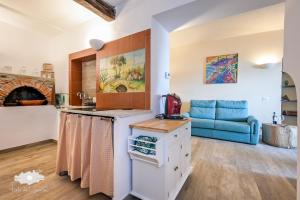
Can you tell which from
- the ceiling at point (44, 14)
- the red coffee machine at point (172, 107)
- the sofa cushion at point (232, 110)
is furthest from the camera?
the sofa cushion at point (232, 110)

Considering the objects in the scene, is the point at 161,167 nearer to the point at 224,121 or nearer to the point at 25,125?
the point at 224,121

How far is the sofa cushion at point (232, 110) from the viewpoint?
3721 millimetres

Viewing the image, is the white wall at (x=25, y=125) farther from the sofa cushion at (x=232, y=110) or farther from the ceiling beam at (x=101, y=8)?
the sofa cushion at (x=232, y=110)

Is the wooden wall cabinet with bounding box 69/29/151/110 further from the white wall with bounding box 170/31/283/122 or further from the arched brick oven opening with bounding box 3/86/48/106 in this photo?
the white wall with bounding box 170/31/283/122

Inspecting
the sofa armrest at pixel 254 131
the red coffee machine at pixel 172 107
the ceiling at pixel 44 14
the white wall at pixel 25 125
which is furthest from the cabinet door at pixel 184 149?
the white wall at pixel 25 125

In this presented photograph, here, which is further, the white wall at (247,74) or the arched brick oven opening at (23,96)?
the white wall at (247,74)

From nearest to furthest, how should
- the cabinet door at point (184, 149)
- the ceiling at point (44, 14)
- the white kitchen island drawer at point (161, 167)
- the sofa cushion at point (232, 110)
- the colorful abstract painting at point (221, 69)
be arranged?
the white kitchen island drawer at point (161, 167) → the cabinet door at point (184, 149) → the ceiling at point (44, 14) → the sofa cushion at point (232, 110) → the colorful abstract painting at point (221, 69)

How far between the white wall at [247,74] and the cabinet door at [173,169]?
3.28 metres

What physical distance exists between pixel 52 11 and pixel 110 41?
120cm

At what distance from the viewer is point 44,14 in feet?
8.72

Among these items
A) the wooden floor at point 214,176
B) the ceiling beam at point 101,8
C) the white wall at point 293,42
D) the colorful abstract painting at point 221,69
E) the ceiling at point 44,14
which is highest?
the ceiling at point 44,14

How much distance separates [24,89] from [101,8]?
262cm

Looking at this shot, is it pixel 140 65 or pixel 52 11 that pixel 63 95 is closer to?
pixel 52 11

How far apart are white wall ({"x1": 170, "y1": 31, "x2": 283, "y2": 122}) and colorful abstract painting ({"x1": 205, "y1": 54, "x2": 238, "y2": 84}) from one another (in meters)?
0.12
